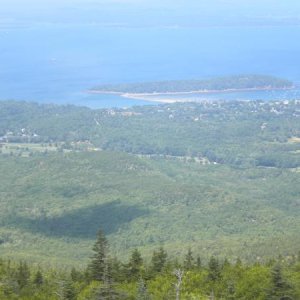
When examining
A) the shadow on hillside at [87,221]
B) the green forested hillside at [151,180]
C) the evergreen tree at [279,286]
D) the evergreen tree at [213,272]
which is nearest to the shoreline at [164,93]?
the green forested hillside at [151,180]

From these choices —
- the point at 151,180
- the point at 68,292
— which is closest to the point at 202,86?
the point at 151,180

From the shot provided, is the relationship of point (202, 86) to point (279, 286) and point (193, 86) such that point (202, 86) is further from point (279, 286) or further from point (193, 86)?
point (279, 286)

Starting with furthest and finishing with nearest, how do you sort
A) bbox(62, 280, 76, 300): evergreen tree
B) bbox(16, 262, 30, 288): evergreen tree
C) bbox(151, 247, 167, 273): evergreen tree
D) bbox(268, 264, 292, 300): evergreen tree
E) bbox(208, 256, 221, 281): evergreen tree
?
bbox(151, 247, 167, 273): evergreen tree → bbox(16, 262, 30, 288): evergreen tree → bbox(208, 256, 221, 281): evergreen tree → bbox(62, 280, 76, 300): evergreen tree → bbox(268, 264, 292, 300): evergreen tree

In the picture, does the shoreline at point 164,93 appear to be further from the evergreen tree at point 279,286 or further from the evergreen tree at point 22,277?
the evergreen tree at point 279,286

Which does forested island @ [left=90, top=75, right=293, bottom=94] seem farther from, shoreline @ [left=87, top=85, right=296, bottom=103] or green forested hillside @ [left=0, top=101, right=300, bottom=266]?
green forested hillside @ [left=0, top=101, right=300, bottom=266]

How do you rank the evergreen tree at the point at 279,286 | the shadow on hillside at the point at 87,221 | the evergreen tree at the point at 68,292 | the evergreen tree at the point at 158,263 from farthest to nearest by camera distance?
1. the shadow on hillside at the point at 87,221
2. the evergreen tree at the point at 158,263
3. the evergreen tree at the point at 68,292
4. the evergreen tree at the point at 279,286

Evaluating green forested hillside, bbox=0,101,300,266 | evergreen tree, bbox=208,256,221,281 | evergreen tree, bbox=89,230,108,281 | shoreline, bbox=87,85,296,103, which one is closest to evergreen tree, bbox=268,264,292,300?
evergreen tree, bbox=208,256,221,281
